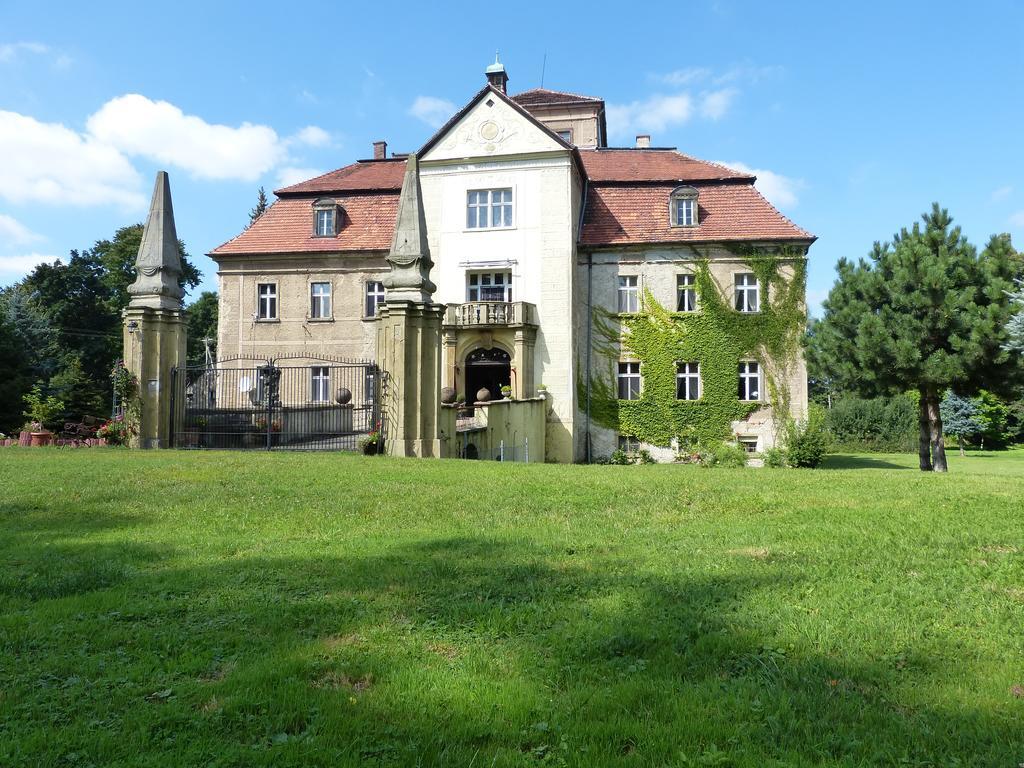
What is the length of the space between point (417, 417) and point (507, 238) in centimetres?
1625

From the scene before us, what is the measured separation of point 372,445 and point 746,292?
19.9 m

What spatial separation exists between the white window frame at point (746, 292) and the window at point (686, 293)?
5.23 ft

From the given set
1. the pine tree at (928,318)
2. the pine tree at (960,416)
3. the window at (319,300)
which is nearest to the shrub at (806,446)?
the pine tree at (928,318)

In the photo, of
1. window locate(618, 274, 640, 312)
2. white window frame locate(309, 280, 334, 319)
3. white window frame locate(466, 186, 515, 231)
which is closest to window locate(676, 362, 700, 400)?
window locate(618, 274, 640, 312)

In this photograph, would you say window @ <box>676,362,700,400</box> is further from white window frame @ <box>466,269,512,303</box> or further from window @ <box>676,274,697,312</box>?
white window frame @ <box>466,269,512,303</box>

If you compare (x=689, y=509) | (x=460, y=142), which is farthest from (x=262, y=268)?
(x=689, y=509)

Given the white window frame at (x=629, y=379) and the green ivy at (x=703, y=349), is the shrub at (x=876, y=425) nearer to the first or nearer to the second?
the green ivy at (x=703, y=349)

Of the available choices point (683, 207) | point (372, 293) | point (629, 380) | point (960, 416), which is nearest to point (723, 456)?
point (629, 380)

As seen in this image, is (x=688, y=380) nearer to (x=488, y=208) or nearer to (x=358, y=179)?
(x=488, y=208)

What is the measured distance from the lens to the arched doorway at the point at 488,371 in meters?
30.5

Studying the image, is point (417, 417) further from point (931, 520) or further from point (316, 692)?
point (316, 692)

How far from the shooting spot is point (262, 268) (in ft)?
108

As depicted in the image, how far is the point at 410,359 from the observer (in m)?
16.0

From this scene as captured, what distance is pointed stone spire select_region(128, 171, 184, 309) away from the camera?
17406mm
